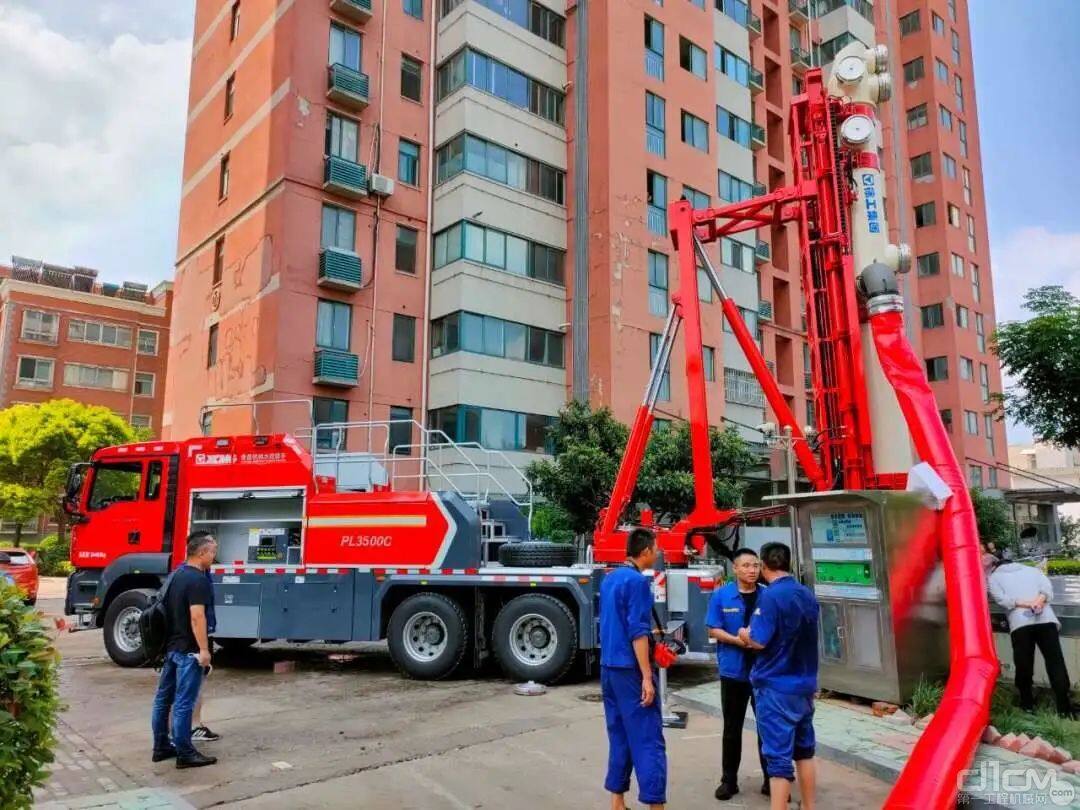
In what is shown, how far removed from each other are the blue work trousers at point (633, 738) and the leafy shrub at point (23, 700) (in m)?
2.96

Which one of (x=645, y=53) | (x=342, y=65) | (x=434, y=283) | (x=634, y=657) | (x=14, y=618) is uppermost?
(x=645, y=53)

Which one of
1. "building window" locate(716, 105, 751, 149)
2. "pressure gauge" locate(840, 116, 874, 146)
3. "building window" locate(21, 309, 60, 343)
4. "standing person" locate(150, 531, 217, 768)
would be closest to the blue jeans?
"standing person" locate(150, 531, 217, 768)

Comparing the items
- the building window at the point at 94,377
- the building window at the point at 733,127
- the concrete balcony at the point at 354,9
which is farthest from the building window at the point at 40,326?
the building window at the point at 733,127

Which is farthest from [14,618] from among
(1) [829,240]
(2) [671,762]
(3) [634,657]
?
(1) [829,240]

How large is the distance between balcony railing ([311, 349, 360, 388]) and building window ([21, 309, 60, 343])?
104 ft

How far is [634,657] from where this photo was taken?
4859mm

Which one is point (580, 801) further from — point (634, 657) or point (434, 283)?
point (434, 283)

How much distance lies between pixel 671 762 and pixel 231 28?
2906 cm

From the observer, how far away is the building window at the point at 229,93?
2702 cm

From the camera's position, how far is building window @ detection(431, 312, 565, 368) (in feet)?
81.3

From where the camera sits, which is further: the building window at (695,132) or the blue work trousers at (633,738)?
the building window at (695,132)

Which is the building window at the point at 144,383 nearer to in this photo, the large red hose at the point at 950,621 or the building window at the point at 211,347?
the building window at the point at 211,347

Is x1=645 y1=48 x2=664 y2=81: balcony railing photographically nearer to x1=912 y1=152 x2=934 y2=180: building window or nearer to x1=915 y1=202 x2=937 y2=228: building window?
x1=915 y1=202 x2=937 y2=228: building window

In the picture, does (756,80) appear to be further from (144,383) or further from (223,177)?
(144,383)
